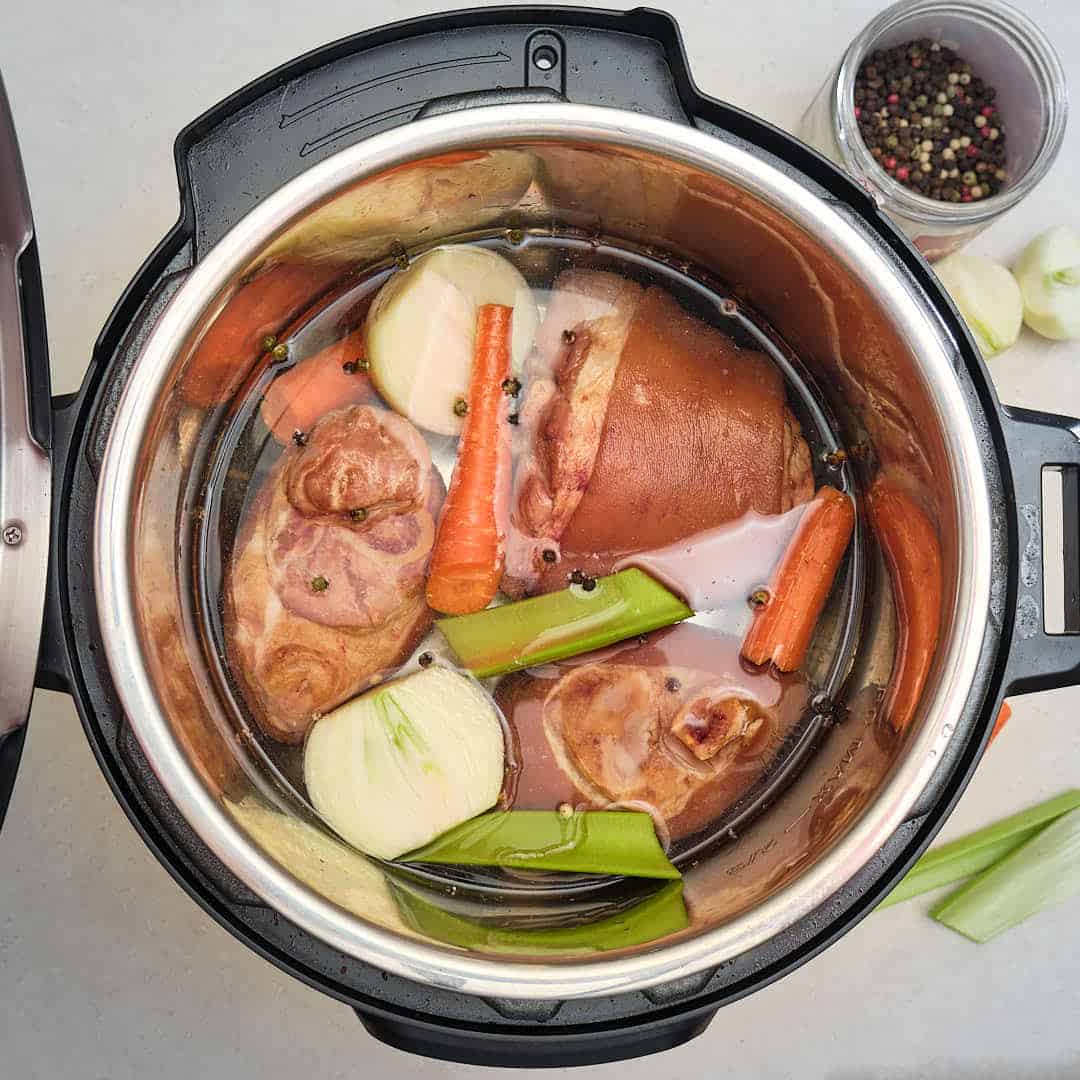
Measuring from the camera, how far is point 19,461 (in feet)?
2.76

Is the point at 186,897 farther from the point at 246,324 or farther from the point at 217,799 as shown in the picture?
the point at 246,324

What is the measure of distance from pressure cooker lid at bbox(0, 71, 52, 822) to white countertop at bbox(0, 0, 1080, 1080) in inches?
18.0

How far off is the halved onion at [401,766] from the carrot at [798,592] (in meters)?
0.34

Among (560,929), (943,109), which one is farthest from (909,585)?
(943,109)

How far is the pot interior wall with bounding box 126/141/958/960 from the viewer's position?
93cm

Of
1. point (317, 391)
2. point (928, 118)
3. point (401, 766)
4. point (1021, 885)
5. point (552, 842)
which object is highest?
point (928, 118)

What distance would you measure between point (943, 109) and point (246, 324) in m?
0.93

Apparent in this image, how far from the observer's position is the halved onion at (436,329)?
111cm

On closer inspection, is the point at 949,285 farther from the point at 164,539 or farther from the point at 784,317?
the point at 164,539

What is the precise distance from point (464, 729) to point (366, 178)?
1.93ft

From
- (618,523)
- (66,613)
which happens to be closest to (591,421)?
(618,523)

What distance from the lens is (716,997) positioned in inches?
34.8

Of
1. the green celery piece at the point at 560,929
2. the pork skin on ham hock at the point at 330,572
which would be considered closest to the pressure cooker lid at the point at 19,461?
the pork skin on ham hock at the point at 330,572

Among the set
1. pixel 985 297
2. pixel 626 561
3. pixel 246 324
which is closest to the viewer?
pixel 246 324
